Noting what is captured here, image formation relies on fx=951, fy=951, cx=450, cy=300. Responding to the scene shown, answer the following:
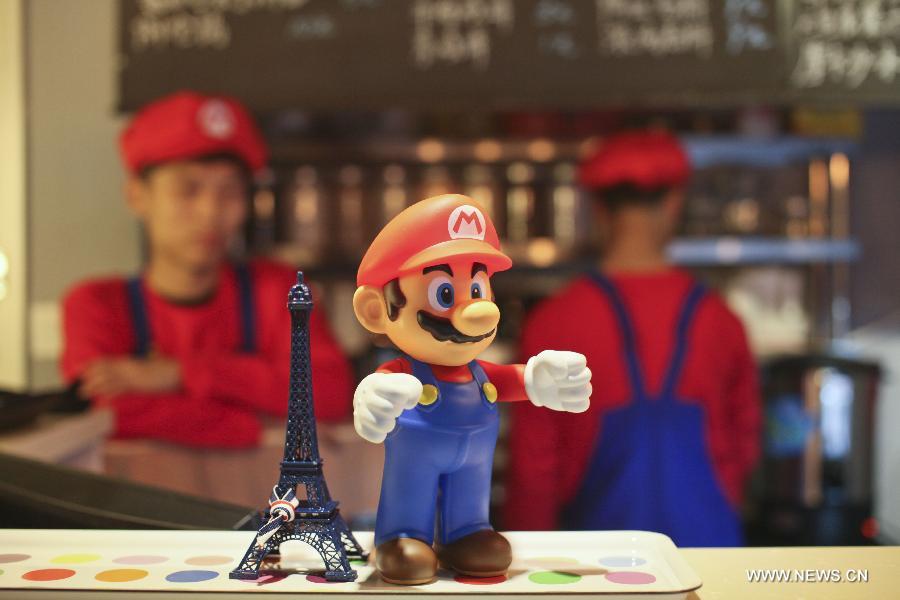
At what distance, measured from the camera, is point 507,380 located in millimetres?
930

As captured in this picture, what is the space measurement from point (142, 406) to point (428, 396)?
5.45 feet

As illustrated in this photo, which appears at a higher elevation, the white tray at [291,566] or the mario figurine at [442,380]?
the mario figurine at [442,380]

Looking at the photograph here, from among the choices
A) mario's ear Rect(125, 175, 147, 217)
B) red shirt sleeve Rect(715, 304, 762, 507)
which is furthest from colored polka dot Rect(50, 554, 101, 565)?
red shirt sleeve Rect(715, 304, 762, 507)

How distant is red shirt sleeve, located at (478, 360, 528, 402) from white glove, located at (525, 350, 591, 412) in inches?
1.0

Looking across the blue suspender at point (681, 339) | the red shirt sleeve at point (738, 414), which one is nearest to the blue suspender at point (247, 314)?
the blue suspender at point (681, 339)

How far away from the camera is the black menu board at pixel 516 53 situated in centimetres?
251

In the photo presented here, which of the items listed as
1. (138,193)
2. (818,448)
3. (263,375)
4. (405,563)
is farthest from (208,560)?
(818,448)

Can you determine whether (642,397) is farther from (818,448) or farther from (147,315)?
(818,448)

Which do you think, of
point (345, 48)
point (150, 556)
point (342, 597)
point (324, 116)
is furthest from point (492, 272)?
point (324, 116)

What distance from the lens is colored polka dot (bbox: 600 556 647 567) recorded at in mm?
898

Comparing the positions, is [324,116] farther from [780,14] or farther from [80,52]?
[780,14]

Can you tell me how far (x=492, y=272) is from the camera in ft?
2.96

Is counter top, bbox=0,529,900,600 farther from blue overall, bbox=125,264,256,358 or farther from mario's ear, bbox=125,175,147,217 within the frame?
mario's ear, bbox=125,175,147,217

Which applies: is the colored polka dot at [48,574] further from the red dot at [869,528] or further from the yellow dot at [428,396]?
the red dot at [869,528]
